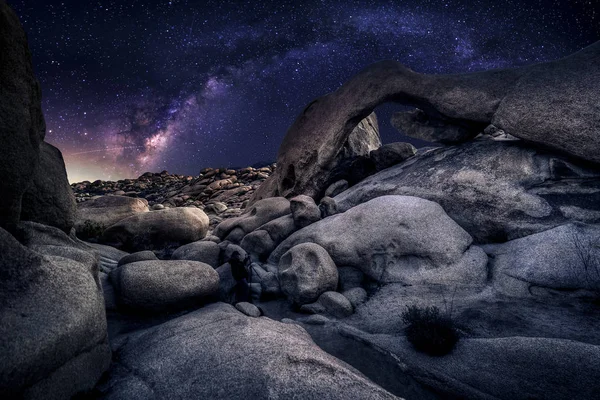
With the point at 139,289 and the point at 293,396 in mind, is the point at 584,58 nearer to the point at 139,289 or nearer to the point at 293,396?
the point at 293,396

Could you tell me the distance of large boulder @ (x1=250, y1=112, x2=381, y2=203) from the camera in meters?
10.6

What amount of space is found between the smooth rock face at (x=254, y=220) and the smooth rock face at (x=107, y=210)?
15.0 feet

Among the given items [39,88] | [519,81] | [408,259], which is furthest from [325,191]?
[39,88]

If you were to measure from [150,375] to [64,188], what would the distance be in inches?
158

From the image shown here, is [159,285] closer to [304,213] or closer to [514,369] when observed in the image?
[304,213]

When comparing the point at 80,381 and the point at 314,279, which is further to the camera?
the point at 314,279

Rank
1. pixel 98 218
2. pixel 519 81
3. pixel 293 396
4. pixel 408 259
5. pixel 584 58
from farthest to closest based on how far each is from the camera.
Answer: pixel 98 218 → pixel 519 81 → pixel 584 58 → pixel 408 259 → pixel 293 396

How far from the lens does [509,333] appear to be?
385 centimetres

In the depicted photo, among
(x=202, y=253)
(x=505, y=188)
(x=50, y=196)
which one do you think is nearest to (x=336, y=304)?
(x=202, y=253)

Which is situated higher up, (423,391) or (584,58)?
(584,58)

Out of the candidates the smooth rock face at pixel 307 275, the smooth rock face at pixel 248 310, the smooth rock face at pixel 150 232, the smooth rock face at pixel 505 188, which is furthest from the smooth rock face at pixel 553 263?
the smooth rock face at pixel 150 232

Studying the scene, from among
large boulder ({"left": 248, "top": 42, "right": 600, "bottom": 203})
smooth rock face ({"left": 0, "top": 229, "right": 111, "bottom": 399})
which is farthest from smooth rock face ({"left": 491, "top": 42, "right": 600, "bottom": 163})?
smooth rock face ({"left": 0, "top": 229, "right": 111, "bottom": 399})

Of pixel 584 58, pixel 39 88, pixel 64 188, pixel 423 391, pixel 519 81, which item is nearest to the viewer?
pixel 423 391

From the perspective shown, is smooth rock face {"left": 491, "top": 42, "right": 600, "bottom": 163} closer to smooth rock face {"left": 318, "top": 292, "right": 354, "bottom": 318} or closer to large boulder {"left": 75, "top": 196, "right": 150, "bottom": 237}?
smooth rock face {"left": 318, "top": 292, "right": 354, "bottom": 318}
